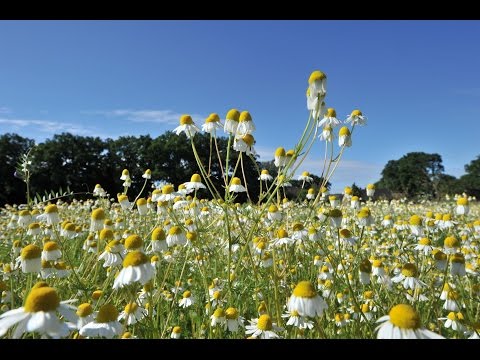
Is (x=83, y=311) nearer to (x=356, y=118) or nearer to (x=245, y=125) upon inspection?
(x=245, y=125)

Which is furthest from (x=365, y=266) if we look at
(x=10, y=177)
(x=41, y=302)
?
(x=10, y=177)

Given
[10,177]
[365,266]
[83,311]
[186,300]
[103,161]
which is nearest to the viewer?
[83,311]

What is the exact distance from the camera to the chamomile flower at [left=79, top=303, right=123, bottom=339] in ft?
5.10

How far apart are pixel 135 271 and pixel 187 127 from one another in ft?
5.21

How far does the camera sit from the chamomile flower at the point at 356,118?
2.74 meters

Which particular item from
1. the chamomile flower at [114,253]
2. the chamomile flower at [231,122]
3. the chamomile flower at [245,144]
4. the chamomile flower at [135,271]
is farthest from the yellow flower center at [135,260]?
the chamomile flower at [231,122]

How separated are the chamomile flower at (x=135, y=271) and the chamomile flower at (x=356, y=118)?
5.92ft

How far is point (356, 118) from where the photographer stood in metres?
2.75

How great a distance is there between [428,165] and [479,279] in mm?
67444

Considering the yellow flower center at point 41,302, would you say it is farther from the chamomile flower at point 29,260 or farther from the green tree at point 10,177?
the green tree at point 10,177

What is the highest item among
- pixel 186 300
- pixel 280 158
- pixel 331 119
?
pixel 331 119
